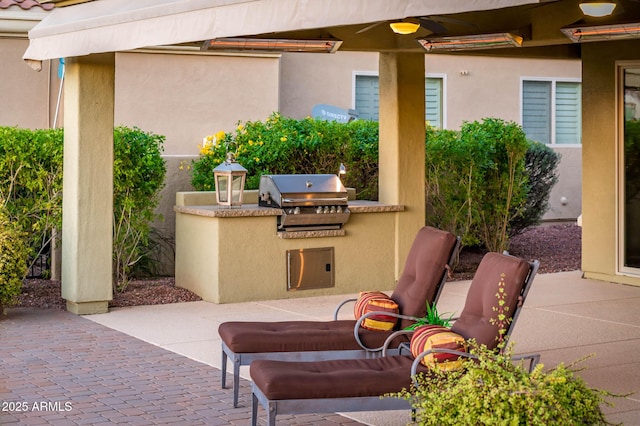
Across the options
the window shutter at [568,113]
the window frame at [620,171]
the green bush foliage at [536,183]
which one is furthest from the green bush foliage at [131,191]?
the window shutter at [568,113]

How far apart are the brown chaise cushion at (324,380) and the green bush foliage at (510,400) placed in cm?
111

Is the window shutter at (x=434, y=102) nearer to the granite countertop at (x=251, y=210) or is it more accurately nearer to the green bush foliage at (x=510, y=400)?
the granite countertop at (x=251, y=210)

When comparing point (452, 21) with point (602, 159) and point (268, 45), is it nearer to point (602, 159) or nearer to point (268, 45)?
point (268, 45)

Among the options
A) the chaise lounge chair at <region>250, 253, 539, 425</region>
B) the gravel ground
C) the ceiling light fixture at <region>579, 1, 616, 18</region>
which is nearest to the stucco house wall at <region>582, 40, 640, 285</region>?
the gravel ground

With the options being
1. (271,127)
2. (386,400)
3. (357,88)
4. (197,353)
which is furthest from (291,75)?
(386,400)

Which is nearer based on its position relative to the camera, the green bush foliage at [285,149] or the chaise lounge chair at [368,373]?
the chaise lounge chair at [368,373]

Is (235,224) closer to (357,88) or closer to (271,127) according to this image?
(271,127)

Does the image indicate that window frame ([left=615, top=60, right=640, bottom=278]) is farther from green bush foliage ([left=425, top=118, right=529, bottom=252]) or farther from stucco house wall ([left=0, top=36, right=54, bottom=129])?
stucco house wall ([left=0, top=36, right=54, bottom=129])

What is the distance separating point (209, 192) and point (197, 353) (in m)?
3.88

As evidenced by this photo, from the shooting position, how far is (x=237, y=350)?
683cm

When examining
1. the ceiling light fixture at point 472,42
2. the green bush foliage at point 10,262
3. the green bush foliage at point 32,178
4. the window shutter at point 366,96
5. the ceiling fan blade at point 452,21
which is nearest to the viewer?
the ceiling fan blade at point 452,21

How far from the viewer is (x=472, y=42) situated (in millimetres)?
10555

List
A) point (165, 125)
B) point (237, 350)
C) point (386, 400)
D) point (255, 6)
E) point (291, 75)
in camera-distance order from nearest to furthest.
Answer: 1. point (386, 400)
2. point (237, 350)
3. point (255, 6)
4. point (165, 125)
5. point (291, 75)

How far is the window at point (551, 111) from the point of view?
21.3 metres
